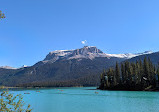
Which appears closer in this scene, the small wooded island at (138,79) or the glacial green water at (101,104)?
the glacial green water at (101,104)

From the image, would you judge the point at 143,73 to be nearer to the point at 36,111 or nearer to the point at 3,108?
the point at 36,111

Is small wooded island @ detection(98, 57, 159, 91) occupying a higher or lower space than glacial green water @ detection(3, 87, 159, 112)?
higher

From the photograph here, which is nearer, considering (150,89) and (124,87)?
(150,89)

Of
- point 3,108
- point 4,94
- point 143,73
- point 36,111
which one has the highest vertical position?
point 143,73

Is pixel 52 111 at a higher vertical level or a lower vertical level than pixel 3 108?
lower

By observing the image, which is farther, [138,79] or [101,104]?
[138,79]

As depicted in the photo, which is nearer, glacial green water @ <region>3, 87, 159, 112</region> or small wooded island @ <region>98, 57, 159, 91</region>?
glacial green water @ <region>3, 87, 159, 112</region>

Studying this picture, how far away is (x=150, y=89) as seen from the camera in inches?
4409

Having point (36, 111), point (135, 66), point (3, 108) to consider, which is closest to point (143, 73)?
point (135, 66)

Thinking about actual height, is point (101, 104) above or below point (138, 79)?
below

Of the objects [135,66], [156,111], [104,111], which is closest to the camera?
[156,111]

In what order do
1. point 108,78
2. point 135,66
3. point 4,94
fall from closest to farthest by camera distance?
point 4,94 → point 135,66 → point 108,78

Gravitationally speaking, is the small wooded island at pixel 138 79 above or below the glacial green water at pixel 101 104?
above

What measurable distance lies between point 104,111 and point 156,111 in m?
12.7
